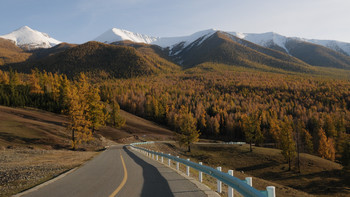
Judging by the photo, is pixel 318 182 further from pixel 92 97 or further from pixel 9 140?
pixel 9 140

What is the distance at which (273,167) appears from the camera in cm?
5909

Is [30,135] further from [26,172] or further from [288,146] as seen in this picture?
[288,146]

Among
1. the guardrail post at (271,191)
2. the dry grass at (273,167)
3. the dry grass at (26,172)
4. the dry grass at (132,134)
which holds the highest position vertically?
the guardrail post at (271,191)

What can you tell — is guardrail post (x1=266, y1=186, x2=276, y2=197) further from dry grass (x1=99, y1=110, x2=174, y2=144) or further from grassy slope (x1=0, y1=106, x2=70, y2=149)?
dry grass (x1=99, y1=110, x2=174, y2=144)

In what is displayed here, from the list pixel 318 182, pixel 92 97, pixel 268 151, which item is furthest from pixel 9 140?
pixel 268 151

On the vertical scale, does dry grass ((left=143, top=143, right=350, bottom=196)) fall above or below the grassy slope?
below

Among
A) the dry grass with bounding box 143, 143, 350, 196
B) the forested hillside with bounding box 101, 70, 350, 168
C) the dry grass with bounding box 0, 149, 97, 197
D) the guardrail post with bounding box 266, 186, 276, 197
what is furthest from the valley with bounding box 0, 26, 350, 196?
the guardrail post with bounding box 266, 186, 276, 197

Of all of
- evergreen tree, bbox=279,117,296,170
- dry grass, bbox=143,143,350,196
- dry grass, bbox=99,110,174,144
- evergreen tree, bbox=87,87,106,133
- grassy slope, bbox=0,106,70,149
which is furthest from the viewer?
dry grass, bbox=99,110,174,144

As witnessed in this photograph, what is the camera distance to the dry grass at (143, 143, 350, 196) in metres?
45.4

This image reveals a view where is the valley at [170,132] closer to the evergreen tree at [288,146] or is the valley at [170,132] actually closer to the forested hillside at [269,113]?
the evergreen tree at [288,146]

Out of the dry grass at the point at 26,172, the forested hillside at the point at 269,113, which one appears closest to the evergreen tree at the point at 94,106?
the dry grass at the point at 26,172

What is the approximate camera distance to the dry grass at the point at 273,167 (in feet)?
149

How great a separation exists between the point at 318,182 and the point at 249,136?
24.8 meters

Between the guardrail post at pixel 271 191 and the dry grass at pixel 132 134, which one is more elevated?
the guardrail post at pixel 271 191
